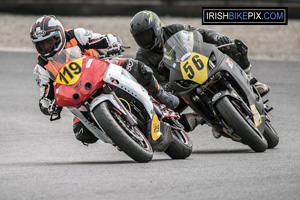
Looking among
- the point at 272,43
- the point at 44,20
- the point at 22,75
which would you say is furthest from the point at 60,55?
the point at 272,43

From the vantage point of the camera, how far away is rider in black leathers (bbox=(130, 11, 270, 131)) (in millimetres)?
8428

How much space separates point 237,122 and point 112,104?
1.40 metres

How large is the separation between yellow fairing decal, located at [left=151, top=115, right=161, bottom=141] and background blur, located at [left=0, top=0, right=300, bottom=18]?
14.2 m

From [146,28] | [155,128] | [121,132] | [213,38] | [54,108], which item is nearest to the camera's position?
[121,132]

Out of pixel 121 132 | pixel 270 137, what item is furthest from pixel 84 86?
pixel 270 137

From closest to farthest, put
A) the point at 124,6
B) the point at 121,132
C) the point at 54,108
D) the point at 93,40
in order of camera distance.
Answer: the point at 121,132, the point at 54,108, the point at 93,40, the point at 124,6

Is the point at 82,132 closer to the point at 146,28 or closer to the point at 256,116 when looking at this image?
the point at 146,28

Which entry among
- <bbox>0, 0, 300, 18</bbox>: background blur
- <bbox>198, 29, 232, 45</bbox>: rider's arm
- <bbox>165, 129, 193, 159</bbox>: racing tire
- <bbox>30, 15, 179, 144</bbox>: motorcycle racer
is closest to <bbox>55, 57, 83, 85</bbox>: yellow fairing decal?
<bbox>30, 15, 179, 144</bbox>: motorcycle racer

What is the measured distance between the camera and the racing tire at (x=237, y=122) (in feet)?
24.9

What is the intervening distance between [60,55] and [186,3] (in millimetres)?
15033

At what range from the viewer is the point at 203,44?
8.05m

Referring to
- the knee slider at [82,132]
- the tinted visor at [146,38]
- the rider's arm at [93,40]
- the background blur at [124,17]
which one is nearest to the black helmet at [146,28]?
the tinted visor at [146,38]

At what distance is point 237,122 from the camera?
7.59 meters

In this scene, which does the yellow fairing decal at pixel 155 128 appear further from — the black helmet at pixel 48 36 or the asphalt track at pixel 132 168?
the black helmet at pixel 48 36
